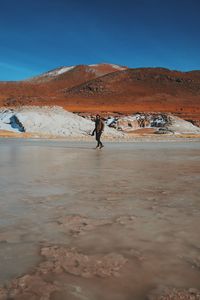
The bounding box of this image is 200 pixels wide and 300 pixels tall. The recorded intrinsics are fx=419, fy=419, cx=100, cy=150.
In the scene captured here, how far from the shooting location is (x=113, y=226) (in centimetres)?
476

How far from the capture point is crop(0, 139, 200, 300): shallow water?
3.15 meters

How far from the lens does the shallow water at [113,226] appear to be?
315 cm

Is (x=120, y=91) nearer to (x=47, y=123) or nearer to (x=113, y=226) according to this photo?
(x=47, y=123)

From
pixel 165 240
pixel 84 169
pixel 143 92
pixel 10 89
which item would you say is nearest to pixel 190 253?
pixel 165 240

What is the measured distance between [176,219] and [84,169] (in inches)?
225

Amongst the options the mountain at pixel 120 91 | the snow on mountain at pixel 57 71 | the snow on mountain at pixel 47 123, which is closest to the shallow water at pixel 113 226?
the snow on mountain at pixel 47 123

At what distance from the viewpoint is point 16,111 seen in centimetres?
3816

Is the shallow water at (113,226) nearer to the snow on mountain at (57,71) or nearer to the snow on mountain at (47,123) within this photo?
the snow on mountain at (47,123)

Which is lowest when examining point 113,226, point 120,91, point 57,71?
point 113,226

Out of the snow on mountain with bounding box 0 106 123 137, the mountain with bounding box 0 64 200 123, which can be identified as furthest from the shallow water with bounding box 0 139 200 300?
the mountain with bounding box 0 64 200 123

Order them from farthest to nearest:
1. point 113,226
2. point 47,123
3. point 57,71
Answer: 1. point 57,71
2. point 47,123
3. point 113,226

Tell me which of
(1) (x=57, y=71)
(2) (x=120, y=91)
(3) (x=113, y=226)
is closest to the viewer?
(3) (x=113, y=226)

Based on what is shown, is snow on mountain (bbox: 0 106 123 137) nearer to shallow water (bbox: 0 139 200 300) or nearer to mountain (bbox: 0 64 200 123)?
shallow water (bbox: 0 139 200 300)

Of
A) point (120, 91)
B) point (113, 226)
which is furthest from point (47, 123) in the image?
point (120, 91)
